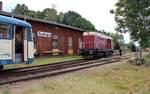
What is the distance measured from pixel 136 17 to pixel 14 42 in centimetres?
1334

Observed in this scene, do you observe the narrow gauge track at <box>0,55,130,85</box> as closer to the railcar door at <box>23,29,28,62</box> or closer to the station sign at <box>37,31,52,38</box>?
the railcar door at <box>23,29,28,62</box>

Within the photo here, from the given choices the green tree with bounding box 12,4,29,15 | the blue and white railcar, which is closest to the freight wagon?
the blue and white railcar

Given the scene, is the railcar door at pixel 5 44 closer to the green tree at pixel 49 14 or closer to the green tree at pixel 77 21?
the green tree at pixel 77 21

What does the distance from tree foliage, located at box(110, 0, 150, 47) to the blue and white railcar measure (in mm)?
10972

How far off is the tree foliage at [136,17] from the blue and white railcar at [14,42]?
432 inches

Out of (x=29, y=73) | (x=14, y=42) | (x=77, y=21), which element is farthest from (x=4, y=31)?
(x=77, y=21)

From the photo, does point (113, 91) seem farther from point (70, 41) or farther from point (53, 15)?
point (53, 15)

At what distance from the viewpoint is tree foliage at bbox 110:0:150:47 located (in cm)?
2759

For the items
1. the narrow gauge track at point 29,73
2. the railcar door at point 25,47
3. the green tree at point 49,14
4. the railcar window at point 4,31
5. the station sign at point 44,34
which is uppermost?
the green tree at point 49,14

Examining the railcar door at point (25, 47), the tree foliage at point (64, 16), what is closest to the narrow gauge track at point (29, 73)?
the railcar door at point (25, 47)

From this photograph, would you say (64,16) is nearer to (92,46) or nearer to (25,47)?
(92,46)

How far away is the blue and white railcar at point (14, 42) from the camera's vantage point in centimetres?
1742

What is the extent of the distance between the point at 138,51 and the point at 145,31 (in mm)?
6711

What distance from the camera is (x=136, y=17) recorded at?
28.4 metres
